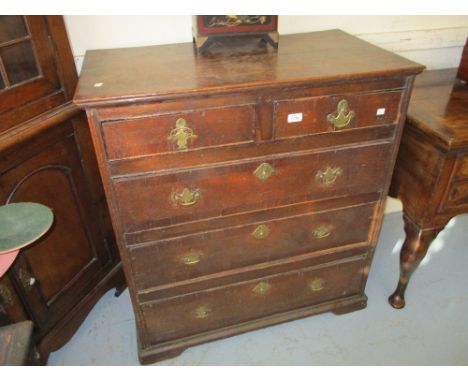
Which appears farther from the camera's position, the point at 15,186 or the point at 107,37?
the point at 107,37

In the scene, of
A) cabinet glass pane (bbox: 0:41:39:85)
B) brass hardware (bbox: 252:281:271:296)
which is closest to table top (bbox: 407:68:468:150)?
brass hardware (bbox: 252:281:271:296)

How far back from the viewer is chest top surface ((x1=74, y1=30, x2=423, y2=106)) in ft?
3.78

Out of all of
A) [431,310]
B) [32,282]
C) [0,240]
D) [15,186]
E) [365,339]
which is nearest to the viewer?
[0,240]

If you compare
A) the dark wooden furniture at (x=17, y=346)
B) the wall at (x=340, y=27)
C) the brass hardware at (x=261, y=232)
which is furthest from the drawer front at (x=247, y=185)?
the wall at (x=340, y=27)

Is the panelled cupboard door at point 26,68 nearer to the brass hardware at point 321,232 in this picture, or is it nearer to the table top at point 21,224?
the table top at point 21,224

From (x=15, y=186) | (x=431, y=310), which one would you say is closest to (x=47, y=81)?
(x=15, y=186)

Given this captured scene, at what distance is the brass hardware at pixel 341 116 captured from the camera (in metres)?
1.31

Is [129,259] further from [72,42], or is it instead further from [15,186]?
[72,42]

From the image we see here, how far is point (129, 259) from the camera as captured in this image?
4.77 feet

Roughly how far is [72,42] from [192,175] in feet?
2.78

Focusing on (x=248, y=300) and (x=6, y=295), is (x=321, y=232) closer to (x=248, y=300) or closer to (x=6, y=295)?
(x=248, y=300)

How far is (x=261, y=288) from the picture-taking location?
175 centimetres

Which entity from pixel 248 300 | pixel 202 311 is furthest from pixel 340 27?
pixel 202 311

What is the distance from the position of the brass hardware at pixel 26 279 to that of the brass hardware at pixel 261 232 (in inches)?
36.9
